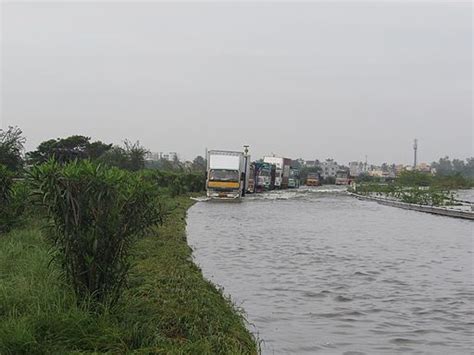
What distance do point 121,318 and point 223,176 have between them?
36.2 m

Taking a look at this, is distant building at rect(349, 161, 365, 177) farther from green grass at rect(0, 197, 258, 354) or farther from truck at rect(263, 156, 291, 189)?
green grass at rect(0, 197, 258, 354)

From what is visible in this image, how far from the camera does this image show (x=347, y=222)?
2603 centimetres

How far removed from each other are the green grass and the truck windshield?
3286 centimetres

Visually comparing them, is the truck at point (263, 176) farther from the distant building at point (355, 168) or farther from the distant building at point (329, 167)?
the distant building at point (329, 167)

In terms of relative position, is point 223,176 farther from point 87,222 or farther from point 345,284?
point 87,222

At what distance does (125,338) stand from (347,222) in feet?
69.3

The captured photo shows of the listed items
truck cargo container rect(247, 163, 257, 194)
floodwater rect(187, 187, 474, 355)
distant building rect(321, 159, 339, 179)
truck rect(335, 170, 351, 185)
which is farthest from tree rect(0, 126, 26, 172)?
distant building rect(321, 159, 339, 179)

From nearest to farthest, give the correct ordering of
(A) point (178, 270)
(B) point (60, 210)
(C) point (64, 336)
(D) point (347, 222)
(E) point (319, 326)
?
(C) point (64, 336) → (B) point (60, 210) → (E) point (319, 326) → (A) point (178, 270) → (D) point (347, 222)

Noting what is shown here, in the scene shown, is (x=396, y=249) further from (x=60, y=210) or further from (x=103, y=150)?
(x=103, y=150)

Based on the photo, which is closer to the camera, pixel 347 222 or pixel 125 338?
pixel 125 338

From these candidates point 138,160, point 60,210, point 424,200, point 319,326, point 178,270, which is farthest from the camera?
point 138,160

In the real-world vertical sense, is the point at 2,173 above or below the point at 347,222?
above

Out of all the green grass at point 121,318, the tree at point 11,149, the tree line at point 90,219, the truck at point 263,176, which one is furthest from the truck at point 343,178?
the tree line at point 90,219

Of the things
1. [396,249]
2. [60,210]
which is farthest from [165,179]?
[60,210]
